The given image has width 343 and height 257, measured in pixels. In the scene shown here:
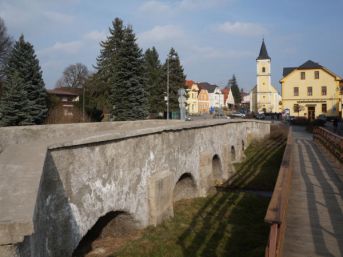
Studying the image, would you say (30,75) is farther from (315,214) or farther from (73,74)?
(73,74)

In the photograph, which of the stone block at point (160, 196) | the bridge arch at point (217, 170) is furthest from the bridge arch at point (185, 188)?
the bridge arch at point (217, 170)

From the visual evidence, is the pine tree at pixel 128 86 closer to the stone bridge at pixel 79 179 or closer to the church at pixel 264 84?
the stone bridge at pixel 79 179

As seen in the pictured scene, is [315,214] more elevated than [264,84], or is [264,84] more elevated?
[264,84]

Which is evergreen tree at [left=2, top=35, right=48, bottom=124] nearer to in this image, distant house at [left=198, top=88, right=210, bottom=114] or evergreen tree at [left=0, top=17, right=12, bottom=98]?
evergreen tree at [left=0, top=17, right=12, bottom=98]

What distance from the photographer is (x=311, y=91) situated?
59.4 meters

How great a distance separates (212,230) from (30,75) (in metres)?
18.1

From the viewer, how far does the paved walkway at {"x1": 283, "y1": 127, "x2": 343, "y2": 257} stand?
5.89 meters

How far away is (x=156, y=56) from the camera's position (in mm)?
57938

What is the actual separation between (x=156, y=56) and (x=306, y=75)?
2304 centimetres

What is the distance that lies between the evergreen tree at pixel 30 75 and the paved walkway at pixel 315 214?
15.2m

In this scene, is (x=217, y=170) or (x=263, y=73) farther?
(x=263, y=73)

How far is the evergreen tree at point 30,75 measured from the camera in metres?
22.2

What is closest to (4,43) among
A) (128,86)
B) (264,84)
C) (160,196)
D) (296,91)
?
(128,86)

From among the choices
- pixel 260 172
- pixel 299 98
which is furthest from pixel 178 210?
pixel 299 98
